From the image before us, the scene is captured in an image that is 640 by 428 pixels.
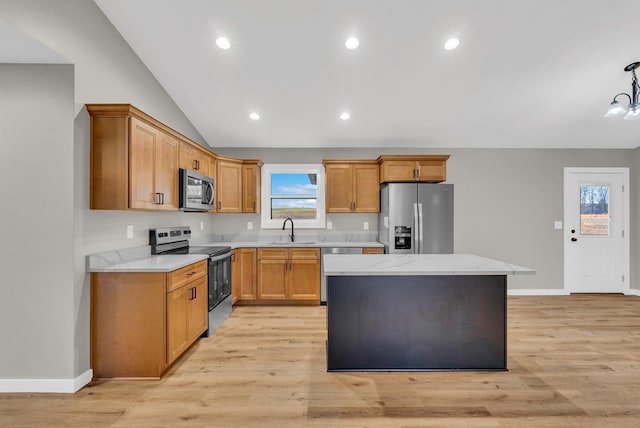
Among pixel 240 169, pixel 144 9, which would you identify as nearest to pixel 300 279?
pixel 240 169

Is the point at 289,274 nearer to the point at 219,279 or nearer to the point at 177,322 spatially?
the point at 219,279

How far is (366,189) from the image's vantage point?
473cm

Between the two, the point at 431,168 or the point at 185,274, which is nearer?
the point at 185,274

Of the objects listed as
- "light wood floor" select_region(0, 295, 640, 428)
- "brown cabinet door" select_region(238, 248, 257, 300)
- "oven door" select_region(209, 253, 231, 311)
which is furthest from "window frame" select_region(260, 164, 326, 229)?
"light wood floor" select_region(0, 295, 640, 428)

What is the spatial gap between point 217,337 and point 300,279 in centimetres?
149

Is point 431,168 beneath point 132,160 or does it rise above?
above

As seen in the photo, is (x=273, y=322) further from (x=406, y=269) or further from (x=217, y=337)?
(x=406, y=269)

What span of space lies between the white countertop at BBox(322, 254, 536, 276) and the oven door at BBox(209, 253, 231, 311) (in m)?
1.47

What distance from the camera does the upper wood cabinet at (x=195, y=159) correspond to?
342cm

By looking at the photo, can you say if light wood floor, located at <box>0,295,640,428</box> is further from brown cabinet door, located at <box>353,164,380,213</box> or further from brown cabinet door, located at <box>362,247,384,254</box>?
brown cabinet door, located at <box>353,164,380,213</box>

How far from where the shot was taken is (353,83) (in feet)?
11.5

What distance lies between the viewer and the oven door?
3377 millimetres

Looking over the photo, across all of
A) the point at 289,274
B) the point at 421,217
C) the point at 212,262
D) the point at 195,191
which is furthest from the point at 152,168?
the point at 421,217

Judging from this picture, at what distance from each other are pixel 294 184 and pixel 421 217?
214cm
